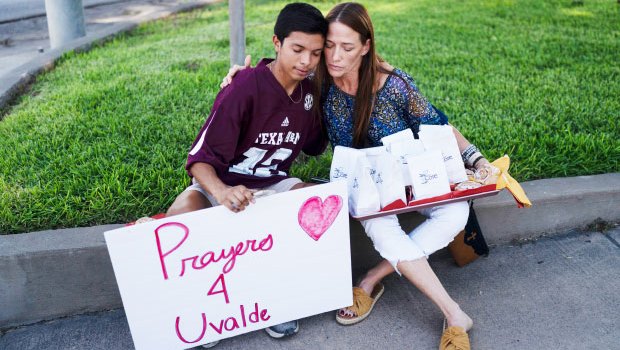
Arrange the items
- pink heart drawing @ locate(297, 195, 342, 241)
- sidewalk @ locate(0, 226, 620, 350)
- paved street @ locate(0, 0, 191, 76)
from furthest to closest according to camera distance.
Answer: paved street @ locate(0, 0, 191, 76) → sidewalk @ locate(0, 226, 620, 350) → pink heart drawing @ locate(297, 195, 342, 241)

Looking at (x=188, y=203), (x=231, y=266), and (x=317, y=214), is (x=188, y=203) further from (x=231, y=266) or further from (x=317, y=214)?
(x=317, y=214)

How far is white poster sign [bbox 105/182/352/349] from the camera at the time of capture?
2.13 meters

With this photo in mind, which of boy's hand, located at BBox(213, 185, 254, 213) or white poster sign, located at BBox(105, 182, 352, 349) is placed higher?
boy's hand, located at BBox(213, 185, 254, 213)

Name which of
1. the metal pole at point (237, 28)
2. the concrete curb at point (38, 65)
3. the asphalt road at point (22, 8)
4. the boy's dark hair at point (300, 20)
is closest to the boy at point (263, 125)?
the boy's dark hair at point (300, 20)

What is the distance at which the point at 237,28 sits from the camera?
3686mm

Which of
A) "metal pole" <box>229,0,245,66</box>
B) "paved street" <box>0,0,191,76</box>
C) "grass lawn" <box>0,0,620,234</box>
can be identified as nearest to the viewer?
"grass lawn" <box>0,0,620,234</box>

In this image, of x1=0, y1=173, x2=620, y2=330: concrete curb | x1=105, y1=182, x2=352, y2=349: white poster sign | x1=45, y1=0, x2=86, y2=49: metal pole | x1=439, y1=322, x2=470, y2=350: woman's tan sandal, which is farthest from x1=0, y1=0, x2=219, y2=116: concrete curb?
x1=439, y1=322, x2=470, y2=350: woman's tan sandal

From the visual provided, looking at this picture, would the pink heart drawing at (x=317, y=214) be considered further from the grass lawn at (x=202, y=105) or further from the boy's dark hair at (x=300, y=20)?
the grass lawn at (x=202, y=105)

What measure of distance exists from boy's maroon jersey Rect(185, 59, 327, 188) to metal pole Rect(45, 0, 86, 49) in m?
4.34

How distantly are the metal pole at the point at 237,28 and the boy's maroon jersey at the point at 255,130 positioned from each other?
4.02 feet

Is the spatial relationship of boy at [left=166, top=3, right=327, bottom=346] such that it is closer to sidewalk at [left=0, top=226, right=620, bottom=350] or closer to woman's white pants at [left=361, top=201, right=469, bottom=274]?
sidewalk at [left=0, top=226, right=620, bottom=350]

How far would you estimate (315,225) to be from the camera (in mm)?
2309

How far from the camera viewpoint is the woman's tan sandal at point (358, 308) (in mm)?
2480

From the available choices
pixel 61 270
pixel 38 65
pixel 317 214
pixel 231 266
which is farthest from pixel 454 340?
pixel 38 65
